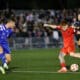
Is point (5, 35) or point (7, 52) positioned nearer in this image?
point (5, 35)

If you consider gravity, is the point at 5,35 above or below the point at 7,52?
above

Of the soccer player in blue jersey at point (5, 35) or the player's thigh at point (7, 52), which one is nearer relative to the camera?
the soccer player in blue jersey at point (5, 35)

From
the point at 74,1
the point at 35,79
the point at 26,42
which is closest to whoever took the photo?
the point at 35,79

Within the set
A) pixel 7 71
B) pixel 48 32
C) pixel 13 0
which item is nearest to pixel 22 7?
pixel 13 0

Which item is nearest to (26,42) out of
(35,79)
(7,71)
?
(7,71)

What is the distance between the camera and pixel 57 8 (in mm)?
45781

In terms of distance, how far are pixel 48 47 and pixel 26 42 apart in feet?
5.50

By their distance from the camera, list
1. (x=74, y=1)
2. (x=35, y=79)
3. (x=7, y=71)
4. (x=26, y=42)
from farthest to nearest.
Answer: (x=74, y=1), (x=26, y=42), (x=7, y=71), (x=35, y=79)

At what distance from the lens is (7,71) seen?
17.5 m

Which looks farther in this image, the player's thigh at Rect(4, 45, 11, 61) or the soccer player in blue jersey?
the player's thigh at Rect(4, 45, 11, 61)

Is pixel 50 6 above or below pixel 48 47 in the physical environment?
above

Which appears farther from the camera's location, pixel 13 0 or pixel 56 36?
pixel 13 0

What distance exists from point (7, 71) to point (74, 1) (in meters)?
27.4

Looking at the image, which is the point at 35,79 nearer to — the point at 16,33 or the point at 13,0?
the point at 16,33
